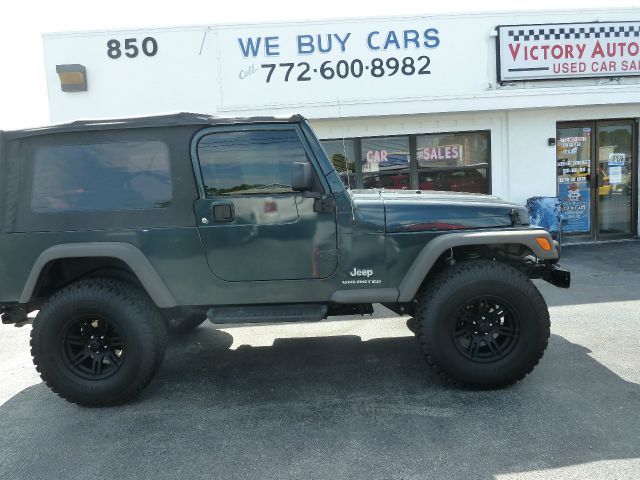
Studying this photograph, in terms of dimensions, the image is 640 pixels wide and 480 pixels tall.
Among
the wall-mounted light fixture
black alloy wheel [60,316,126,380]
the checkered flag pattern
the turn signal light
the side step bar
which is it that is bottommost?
black alloy wheel [60,316,126,380]

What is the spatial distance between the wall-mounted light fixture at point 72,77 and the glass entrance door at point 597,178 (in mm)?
9056

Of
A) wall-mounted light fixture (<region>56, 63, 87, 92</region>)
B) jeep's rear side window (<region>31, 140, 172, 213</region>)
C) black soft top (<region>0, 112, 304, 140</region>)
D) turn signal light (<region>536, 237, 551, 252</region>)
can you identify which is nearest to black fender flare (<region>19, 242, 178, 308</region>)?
jeep's rear side window (<region>31, 140, 172, 213</region>)

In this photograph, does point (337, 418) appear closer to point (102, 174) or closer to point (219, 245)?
point (219, 245)

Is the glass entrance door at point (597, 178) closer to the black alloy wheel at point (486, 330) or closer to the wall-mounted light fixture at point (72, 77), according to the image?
the black alloy wheel at point (486, 330)

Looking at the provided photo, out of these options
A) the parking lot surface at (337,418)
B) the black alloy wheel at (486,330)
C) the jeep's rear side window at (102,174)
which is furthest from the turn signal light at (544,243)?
the jeep's rear side window at (102,174)

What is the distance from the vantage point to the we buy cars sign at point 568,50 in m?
8.99

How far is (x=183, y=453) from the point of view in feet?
10.1

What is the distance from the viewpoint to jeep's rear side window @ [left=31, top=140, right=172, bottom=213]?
374 cm

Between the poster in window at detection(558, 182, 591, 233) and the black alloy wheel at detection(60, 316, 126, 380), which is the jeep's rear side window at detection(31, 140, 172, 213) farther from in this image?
the poster in window at detection(558, 182, 591, 233)

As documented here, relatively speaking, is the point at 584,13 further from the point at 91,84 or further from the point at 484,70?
the point at 91,84

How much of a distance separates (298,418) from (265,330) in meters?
2.12

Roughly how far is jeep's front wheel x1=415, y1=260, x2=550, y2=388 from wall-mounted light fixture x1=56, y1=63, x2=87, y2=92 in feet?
25.8

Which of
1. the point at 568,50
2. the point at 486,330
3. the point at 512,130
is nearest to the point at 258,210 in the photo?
the point at 486,330

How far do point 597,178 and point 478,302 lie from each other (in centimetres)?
770
